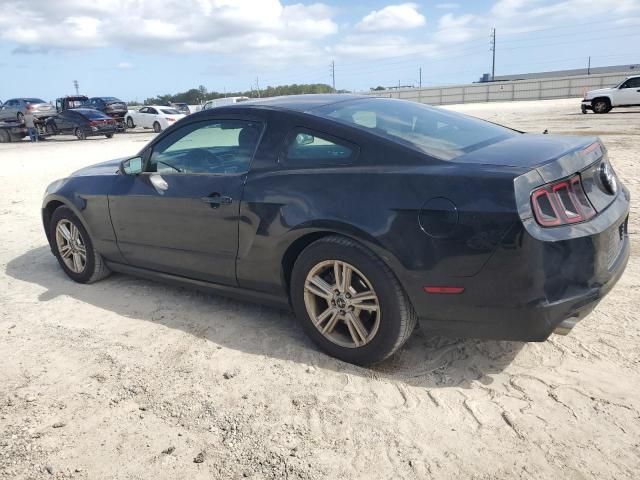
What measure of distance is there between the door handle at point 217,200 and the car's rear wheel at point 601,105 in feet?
81.3

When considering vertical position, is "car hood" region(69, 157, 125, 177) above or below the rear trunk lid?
below

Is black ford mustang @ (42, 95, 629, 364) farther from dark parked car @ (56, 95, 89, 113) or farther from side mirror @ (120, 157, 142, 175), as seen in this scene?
dark parked car @ (56, 95, 89, 113)

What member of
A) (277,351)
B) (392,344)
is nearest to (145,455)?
(277,351)

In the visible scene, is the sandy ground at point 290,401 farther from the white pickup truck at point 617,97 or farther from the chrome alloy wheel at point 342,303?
the white pickup truck at point 617,97

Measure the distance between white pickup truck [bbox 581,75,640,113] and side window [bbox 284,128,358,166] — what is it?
79.6ft

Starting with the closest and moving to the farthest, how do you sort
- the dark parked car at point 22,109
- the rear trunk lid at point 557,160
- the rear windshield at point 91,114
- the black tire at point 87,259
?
the rear trunk lid at point 557,160 → the black tire at point 87,259 → the rear windshield at point 91,114 → the dark parked car at point 22,109

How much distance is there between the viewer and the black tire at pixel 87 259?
4.73m

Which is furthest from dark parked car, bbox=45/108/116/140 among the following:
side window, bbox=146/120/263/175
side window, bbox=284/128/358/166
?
side window, bbox=284/128/358/166

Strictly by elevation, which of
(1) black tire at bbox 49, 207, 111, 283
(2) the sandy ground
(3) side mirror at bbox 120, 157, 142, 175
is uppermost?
(3) side mirror at bbox 120, 157, 142, 175

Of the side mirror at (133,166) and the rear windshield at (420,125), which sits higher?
the rear windshield at (420,125)

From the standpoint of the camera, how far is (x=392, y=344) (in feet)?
9.75

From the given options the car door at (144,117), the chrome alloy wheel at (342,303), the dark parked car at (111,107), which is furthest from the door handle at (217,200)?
the dark parked car at (111,107)

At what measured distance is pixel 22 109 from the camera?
26609mm

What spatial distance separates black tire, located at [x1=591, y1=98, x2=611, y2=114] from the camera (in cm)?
2362
